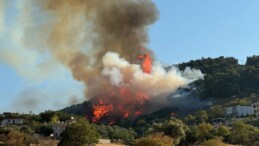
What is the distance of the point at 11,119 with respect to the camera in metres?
122

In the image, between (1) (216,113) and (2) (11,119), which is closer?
(2) (11,119)

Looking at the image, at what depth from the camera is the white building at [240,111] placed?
485 ft

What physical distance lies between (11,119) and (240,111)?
245 ft

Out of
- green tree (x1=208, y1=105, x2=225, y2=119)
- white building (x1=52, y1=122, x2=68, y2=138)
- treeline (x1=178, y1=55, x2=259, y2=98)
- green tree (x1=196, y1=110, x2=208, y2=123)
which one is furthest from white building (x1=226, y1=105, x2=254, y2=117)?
white building (x1=52, y1=122, x2=68, y2=138)

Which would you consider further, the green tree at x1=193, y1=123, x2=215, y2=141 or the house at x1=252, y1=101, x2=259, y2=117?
the house at x1=252, y1=101, x2=259, y2=117

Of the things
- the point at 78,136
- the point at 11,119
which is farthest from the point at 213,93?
the point at 78,136

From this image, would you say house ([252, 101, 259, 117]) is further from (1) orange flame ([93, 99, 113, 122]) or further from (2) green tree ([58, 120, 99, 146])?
(2) green tree ([58, 120, 99, 146])

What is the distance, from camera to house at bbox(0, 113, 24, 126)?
391 feet

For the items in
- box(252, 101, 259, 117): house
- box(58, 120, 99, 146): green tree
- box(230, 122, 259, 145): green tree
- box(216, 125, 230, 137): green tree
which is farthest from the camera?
box(252, 101, 259, 117): house

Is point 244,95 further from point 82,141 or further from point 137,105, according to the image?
point 82,141

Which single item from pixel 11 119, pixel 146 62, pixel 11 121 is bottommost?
pixel 11 121

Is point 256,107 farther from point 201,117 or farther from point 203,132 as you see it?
point 203,132

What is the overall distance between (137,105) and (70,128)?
89169 mm

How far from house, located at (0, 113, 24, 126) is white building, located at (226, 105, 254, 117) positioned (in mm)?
68405
